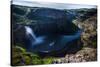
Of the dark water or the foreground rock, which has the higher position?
the dark water

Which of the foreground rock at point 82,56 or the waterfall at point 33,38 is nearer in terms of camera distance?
the waterfall at point 33,38

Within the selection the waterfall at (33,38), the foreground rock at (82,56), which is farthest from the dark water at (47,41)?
the foreground rock at (82,56)

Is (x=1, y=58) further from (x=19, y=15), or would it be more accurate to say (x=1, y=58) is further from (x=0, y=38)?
(x=19, y=15)

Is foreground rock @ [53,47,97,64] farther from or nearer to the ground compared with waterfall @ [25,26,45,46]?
nearer to the ground

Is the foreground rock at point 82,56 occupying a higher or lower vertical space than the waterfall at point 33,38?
lower

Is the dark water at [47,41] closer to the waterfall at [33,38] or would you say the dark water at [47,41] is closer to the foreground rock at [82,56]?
the waterfall at [33,38]

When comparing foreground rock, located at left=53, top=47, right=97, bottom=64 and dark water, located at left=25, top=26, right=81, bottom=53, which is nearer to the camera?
dark water, located at left=25, top=26, right=81, bottom=53

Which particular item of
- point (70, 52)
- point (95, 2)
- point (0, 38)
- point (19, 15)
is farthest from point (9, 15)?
point (95, 2)

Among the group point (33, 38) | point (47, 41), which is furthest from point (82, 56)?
point (33, 38)

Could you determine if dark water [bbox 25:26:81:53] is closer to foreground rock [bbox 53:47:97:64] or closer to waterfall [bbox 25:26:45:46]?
waterfall [bbox 25:26:45:46]

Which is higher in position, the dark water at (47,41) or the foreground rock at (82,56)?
the dark water at (47,41)

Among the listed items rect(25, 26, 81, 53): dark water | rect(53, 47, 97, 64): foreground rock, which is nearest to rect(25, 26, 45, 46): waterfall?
rect(25, 26, 81, 53): dark water

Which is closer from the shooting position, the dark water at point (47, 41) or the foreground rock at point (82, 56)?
the dark water at point (47, 41)
